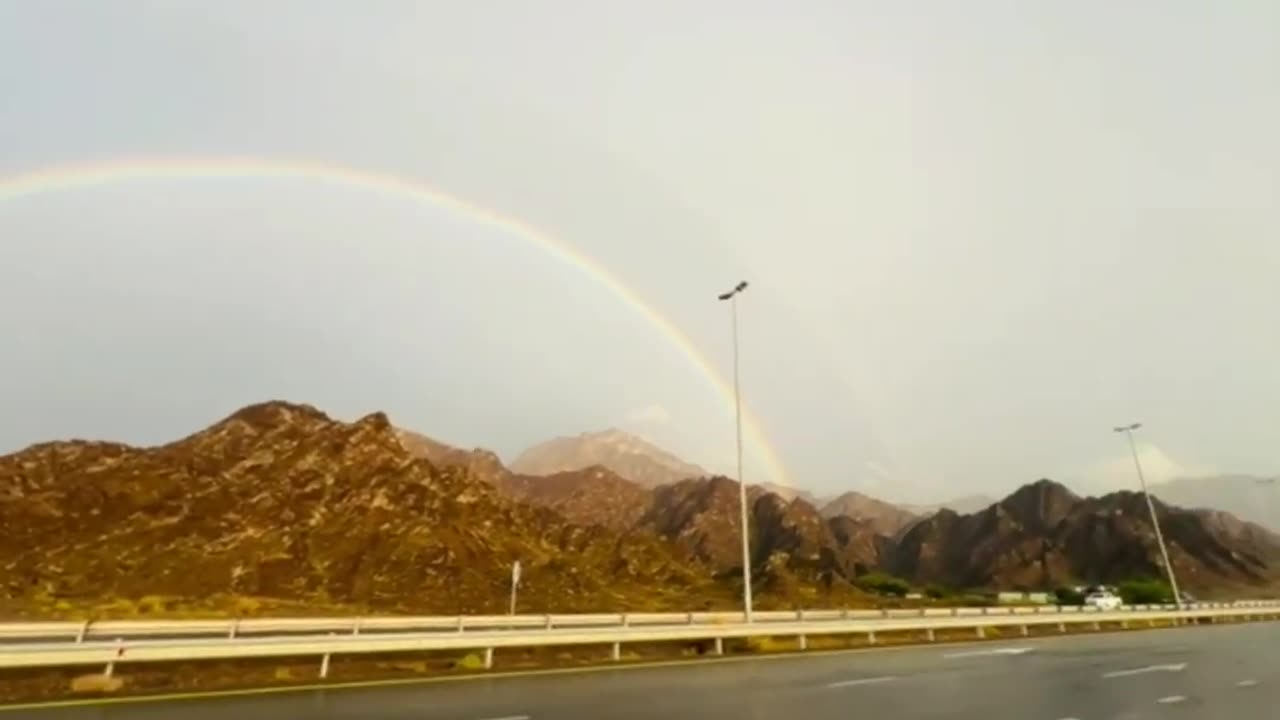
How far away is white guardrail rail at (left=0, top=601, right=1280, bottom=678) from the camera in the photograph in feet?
47.1

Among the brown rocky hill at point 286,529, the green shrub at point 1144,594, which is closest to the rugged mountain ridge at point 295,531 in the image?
the brown rocky hill at point 286,529

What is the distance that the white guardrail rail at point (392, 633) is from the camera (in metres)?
14.4

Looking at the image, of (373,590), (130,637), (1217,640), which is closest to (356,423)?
(373,590)

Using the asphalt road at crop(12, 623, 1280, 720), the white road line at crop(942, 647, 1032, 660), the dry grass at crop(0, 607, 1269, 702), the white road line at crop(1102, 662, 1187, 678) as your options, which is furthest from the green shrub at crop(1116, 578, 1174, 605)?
the asphalt road at crop(12, 623, 1280, 720)

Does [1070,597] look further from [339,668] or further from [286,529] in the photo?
[339,668]

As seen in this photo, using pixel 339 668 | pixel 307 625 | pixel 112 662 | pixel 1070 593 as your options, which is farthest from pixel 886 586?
pixel 112 662

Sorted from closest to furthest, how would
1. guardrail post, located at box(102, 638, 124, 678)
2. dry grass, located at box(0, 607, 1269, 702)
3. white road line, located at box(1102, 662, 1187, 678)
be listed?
guardrail post, located at box(102, 638, 124, 678) < dry grass, located at box(0, 607, 1269, 702) < white road line, located at box(1102, 662, 1187, 678)

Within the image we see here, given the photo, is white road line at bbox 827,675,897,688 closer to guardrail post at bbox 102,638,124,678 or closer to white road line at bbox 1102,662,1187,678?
white road line at bbox 1102,662,1187,678

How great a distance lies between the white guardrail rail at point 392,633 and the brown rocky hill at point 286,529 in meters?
35.8

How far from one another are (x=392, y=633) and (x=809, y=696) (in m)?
14.3

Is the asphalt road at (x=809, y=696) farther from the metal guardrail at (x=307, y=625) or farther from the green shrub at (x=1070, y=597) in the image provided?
the green shrub at (x=1070, y=597)

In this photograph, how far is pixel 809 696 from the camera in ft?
45.1

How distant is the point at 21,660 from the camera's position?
13.1 meters

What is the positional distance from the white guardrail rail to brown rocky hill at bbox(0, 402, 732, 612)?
1409 inches
